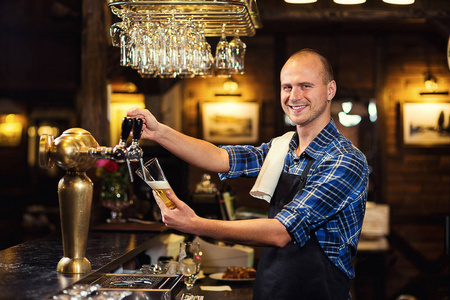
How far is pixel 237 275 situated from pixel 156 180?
5.14ft

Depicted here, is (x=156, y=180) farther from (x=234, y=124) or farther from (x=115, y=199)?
(x=234, y=124)

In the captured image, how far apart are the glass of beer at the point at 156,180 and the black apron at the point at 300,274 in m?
0.66

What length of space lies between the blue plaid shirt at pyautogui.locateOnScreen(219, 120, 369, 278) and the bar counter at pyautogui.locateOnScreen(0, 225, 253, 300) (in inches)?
26.5

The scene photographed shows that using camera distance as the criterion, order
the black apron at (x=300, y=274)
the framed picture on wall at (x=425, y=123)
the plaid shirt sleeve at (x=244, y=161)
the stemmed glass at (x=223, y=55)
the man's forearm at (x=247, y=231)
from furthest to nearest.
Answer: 1. the framed picture on wall at (x=425, y=123)
2. the stemmed glass at (x=223, y=55)
3. the plaid shirt sleeve at (x=244, y=161)
4. the black apron at (x=300, y=274)
5. the man's forearm at (x=247, y=231)

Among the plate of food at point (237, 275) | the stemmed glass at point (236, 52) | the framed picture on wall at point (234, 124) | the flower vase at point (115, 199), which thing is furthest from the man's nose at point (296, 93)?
the framed picture on wall at point (234, 124)

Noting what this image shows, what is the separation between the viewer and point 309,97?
2.49 metres

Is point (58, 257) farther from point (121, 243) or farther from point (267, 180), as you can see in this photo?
point (267, 180)

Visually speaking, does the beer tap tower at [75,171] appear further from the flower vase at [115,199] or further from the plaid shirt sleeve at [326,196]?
the flower vase at [115,199]

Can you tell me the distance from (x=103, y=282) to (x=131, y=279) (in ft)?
0.35

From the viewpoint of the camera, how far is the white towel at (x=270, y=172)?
261cm

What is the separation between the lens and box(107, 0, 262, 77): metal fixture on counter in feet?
9.45

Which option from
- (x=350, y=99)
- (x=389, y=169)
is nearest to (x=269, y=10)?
(x=350, y=99)

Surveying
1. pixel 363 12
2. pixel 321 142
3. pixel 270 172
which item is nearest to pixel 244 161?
pixel 270 172

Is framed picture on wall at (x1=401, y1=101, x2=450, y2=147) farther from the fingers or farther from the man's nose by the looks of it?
the fingers
